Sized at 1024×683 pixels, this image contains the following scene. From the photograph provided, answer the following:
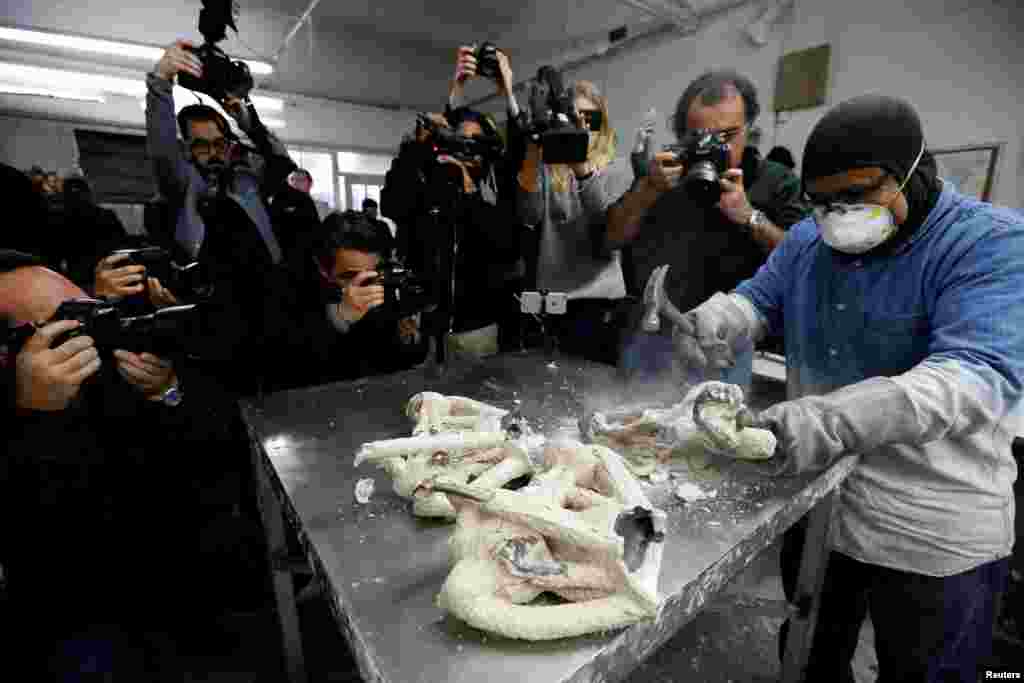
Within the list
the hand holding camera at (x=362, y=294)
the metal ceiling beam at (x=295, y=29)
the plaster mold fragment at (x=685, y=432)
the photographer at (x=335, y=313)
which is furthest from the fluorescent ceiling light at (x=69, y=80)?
the plaster mold fragment at (x=685, y=432)

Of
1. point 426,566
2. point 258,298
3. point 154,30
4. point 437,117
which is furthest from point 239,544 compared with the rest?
point 154,30

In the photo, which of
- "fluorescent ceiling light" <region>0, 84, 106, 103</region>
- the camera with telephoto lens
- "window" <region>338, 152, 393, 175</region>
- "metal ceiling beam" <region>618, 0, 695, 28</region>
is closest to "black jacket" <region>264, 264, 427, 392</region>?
the camera with telephoto lens

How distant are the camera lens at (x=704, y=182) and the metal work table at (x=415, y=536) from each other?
72cm

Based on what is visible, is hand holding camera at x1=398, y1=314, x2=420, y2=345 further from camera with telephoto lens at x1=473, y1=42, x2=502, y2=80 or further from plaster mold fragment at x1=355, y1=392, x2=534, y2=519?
camera with telephoto lens at x1=473, y1=42, x2=502, y2=80

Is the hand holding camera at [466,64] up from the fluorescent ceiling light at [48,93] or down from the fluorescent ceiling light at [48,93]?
down

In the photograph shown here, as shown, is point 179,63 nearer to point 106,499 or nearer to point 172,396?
point 172,396

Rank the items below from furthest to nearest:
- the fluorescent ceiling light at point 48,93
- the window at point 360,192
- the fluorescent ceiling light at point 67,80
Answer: the window at point 360,192 → the fluorescent ceiling light at point 48,93 → the fluorescent ceiling light at point 67,80

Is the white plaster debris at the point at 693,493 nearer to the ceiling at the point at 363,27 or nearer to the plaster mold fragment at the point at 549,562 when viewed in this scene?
the plaster mold fragment at the point at 549,562

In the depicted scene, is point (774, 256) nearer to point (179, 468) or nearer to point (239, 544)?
point (179, 468)

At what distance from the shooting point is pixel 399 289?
1.68m

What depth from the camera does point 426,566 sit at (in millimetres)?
760

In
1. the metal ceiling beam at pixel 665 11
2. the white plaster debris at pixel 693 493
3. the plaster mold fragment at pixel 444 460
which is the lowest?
the white plaster debris at pixel 693 493

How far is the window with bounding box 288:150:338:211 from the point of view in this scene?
8.47m

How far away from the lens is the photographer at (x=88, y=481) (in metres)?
0.97
